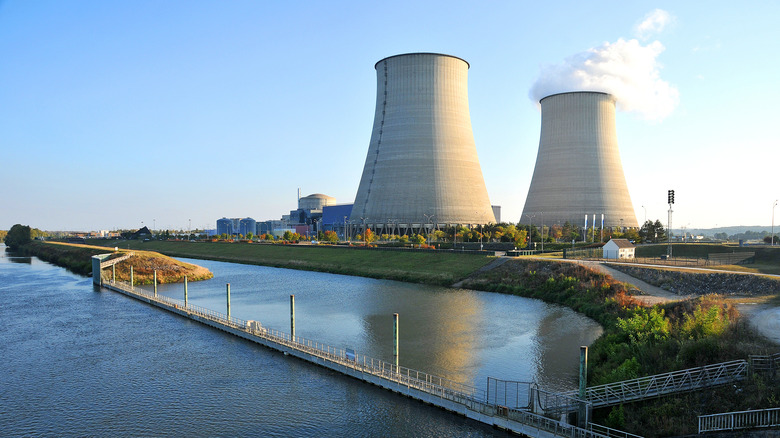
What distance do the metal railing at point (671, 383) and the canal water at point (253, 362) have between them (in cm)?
313

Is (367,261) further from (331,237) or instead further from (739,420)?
(739,420)

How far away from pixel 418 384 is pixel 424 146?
158 feet

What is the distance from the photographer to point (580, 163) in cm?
6259

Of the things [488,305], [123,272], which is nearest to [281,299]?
[488,305]

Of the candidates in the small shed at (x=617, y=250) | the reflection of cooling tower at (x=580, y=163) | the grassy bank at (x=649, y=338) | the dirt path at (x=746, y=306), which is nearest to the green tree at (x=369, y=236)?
the reflection of cooling tower at (x=580, y=163)


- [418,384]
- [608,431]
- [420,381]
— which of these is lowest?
[418,384]

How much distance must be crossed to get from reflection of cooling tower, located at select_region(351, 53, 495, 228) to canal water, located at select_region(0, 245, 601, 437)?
3024 centimetres

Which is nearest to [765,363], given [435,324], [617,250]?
[435,324]

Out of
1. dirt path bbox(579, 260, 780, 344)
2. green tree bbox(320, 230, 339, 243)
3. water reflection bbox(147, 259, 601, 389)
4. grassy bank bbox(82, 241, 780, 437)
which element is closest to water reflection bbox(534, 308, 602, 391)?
water reflection bbox(147, 259, 601, 389)

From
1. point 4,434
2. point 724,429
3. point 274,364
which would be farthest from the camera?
point 274,364

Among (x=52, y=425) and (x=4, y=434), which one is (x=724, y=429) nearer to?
(x=52, y=425)

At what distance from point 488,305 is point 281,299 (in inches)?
582

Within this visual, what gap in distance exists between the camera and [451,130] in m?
62.3

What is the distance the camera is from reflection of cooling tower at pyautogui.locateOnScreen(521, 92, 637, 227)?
62062 mm
